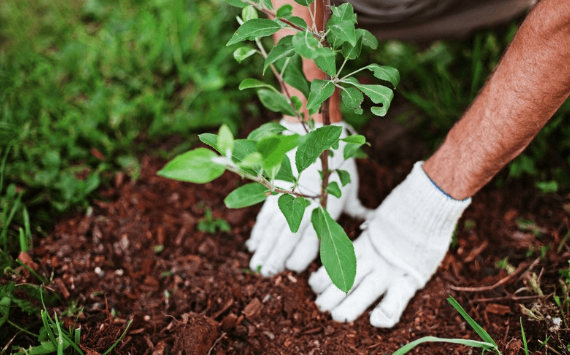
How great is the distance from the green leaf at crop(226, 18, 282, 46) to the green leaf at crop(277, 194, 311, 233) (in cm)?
39

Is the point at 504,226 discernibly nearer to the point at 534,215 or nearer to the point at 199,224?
the point at 534,215

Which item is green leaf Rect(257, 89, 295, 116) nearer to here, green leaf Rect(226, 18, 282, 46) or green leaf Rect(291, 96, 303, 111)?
green leaf Rect(291, 96, 303, 111)

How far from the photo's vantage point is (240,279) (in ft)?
5.21

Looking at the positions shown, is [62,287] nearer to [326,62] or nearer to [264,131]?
[264,131]

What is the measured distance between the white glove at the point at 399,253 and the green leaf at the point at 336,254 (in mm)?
412

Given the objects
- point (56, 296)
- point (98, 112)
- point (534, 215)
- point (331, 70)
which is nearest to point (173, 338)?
point (56, 296)

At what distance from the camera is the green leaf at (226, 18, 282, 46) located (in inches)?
37.4

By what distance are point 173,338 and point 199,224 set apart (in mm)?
500

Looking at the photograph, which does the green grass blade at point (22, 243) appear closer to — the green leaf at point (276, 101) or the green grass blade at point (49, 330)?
the green grass blade at point (49, 330)

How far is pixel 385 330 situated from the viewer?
1.45 m

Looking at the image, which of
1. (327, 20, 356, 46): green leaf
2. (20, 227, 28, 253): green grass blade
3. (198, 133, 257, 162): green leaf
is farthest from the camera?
(20, 227, 28, 253): green grass blade

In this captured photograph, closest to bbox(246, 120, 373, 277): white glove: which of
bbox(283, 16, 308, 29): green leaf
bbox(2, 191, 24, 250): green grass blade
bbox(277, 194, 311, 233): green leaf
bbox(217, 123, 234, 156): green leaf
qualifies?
bbox(277, 194, 311, 233): green leaf

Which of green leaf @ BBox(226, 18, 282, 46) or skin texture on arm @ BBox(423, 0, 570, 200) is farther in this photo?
skin texture on arm @ BBox(423, 0, 570, 200)

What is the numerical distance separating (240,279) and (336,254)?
60 cm
